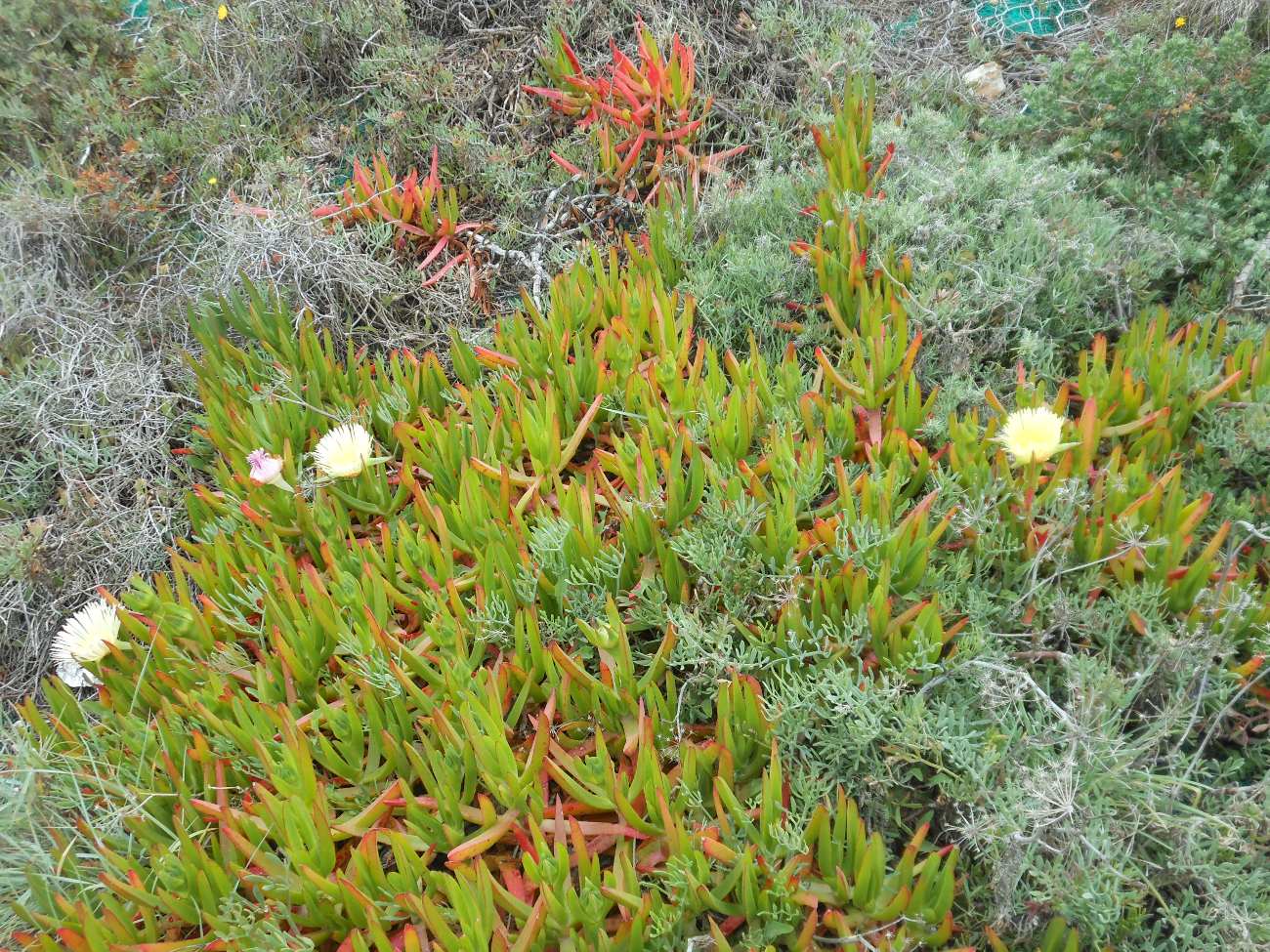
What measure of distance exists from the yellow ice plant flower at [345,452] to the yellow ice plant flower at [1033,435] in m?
1.44

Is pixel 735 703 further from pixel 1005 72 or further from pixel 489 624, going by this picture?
pixel 1005 72

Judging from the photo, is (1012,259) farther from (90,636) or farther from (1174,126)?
(90,636)

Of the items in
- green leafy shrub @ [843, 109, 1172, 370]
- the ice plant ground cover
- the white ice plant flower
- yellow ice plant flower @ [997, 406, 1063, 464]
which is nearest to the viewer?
the ice plant ground cover

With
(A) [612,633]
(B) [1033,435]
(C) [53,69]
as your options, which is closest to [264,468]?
(A) [612,633]

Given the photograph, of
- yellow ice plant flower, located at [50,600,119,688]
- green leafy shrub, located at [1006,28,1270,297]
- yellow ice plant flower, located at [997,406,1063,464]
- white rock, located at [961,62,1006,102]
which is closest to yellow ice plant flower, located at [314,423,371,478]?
yellow ice plant flower, located at [50,600,119,688]

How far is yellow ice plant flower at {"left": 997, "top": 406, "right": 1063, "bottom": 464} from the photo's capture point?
184 cm

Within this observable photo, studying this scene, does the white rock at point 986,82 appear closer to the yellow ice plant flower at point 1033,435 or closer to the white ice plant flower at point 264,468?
the yellow ice plant flower at point 1033,435

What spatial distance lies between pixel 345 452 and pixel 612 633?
0.85 m

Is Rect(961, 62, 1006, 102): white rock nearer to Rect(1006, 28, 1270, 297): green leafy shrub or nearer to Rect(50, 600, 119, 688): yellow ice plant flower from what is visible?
Rect(1006, 28, 1270, 297): green leafy shrub

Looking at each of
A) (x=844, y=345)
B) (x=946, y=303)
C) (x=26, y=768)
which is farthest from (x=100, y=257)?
(x=946, y=303)

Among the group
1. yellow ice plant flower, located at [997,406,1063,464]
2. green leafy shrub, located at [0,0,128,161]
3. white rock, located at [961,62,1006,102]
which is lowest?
yellow ice plant flower, located at [997,406,1063,464]

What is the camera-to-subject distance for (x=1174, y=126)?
118 inches

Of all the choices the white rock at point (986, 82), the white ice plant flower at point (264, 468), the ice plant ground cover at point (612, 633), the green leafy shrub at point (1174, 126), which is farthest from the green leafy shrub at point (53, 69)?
the green leafy shrub at point (1174, 126)

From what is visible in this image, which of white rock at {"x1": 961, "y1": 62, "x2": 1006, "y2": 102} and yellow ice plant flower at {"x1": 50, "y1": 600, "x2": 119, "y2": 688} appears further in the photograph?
white rock at {"x1": 961, "y1": 62, "x2": 1006, "y2": 102}
